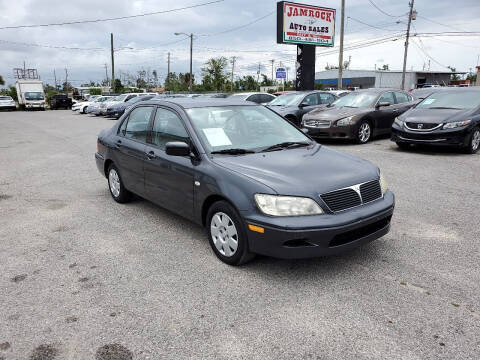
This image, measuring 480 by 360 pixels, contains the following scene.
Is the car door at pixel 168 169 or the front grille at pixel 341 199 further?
the car door at pixel 168 169

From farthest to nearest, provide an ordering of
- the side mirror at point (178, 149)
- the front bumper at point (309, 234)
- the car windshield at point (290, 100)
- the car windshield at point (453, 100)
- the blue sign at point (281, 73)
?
1. the blue sign at point (281, 73)
2. the car windshield at point (290, 100)
3. the car windshield at point (453, 100)
4. the side mirror at point (178, 149)
5. the front bumper at point (309, 234)

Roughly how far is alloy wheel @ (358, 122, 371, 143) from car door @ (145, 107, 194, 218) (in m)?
7.42

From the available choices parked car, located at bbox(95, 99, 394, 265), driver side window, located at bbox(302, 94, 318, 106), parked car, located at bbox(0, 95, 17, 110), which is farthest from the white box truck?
parked car, located at bbox(95, 99, 394, 265)

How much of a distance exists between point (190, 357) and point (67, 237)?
8.74ft

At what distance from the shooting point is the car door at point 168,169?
4117mm

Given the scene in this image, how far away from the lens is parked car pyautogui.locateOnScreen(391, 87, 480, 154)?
8.80 m

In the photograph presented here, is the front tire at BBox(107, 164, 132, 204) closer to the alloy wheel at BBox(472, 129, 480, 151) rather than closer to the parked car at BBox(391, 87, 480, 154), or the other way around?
the parked car at BBox(391, 87, 480, 154)

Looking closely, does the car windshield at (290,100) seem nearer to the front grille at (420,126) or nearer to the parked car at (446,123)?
the parked car at (446,123)

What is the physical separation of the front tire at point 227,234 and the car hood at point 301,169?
381 millimetres

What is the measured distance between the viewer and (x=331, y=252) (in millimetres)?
3297

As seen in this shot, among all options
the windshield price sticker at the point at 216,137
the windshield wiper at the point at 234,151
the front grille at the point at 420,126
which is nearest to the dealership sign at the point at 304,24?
the front grille at the point at 420,126

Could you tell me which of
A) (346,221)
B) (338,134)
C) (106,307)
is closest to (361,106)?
(338,134)

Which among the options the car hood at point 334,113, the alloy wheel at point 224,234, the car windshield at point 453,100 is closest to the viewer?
the alloy wheel at point 224,234

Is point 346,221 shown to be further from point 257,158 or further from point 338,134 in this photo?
point 338,134
